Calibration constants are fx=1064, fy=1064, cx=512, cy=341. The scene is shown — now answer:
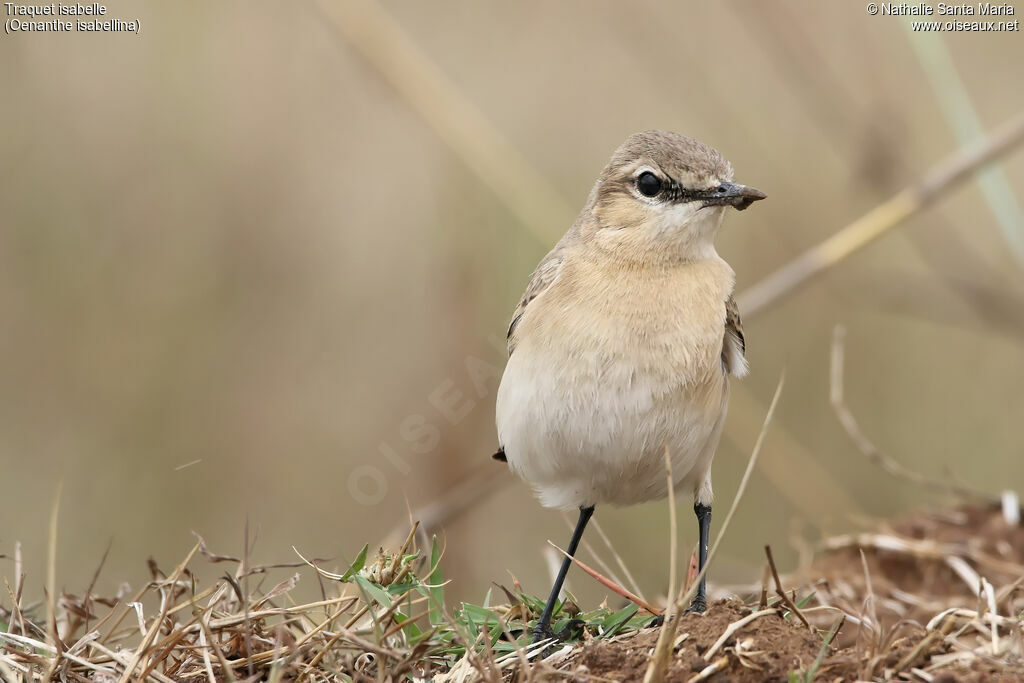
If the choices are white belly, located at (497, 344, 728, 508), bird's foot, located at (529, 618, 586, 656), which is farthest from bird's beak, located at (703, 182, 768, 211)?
bird's foot, located at (529, 618, 586, 656)

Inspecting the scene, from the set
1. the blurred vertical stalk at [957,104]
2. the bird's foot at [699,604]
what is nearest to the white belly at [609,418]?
the bird's foot at [699,604]

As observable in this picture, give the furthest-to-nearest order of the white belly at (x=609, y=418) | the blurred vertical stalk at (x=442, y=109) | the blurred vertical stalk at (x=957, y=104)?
1. the blurred vertical stalk at (x=442, y=109)
2. the blurred vertical stalk at (x=957, y=104)
3. the white belly at (x=609, y=418)

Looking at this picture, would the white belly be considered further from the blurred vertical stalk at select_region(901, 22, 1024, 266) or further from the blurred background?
the blurred vertical stalk at select_region(901, 22, 1024, 266)

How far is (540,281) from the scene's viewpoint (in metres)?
4.55

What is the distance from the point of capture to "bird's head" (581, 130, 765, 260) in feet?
13.9

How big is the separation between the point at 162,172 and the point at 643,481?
13.7 feet

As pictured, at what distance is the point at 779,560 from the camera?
6.94 m

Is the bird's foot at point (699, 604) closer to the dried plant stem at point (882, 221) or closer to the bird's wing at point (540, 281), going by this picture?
the bird's wing at point (540, 281)

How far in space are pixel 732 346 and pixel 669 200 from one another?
2.13ft

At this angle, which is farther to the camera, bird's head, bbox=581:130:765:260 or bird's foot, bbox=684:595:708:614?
bird's head, bbox=581:130:765:260

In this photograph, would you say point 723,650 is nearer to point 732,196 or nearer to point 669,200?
point 732,196

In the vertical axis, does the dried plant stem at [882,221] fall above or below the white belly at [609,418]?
above

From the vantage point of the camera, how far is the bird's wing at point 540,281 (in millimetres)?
4496

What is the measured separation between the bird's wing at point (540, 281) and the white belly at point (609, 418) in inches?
12.3
